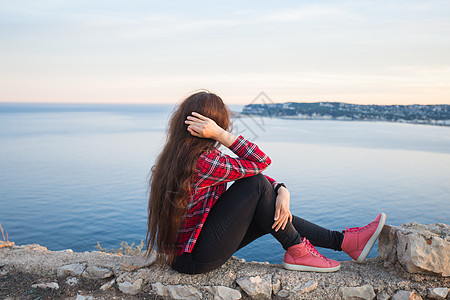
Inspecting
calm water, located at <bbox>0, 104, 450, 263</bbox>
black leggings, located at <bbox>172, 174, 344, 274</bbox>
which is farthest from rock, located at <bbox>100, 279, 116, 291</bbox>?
calm water, located at <bbox>0, 104, 450, 263</bbox>

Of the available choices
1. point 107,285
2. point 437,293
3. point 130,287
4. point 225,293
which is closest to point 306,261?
point 225,293

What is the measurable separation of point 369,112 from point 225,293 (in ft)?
172

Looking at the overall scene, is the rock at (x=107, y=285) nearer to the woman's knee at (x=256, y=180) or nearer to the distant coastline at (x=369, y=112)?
the woman's knee at (x=256, y=180)

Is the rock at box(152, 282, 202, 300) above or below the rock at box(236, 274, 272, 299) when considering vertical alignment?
below

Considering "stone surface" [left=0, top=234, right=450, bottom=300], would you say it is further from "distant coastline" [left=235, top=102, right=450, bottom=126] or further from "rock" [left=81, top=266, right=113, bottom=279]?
"distant coastline" [left=235, top=102, right=450, bottom=126]

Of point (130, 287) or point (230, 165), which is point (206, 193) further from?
point (130, 287)

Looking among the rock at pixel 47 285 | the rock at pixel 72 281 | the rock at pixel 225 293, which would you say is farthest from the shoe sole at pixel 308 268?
the rock at pixel 47 285

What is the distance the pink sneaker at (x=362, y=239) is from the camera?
287 cm

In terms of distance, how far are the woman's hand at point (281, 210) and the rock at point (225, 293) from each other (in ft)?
1.84

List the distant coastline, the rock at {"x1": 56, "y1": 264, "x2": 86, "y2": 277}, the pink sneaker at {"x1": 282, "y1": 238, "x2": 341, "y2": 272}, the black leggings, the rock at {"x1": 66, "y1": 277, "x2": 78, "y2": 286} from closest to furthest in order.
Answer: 1. the black leggings
2. the pink sneaker at {"x1": 282, "y1": 238, "x2": 341, "y2": 272}
3. the rock at {"x1": 66, "y1": 277, "x2": 78, "y2": 286}
4. the rock at {"x1": 56, "y1": 264, "x2": 86, "y2": 277}
5. the distant coastline

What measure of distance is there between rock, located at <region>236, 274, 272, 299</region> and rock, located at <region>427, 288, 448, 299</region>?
1.12 meters

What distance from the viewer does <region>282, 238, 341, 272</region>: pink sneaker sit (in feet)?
9.20

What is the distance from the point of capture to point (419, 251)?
2709mm

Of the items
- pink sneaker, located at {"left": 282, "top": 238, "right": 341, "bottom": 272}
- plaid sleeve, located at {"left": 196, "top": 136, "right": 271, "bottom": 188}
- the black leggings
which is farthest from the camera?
pink sneaker, located at {"left": 282, "top": 238, "right": 341, "bottom": 272}
